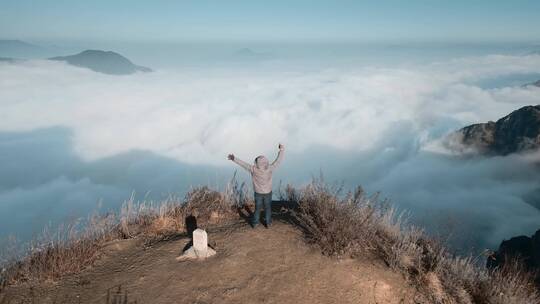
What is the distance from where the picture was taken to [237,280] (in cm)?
630

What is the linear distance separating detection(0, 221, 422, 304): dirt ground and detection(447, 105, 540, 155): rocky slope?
5064 inches

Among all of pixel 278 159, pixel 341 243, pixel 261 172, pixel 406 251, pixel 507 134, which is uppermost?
pixel 278 159

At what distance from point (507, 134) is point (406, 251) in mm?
138799

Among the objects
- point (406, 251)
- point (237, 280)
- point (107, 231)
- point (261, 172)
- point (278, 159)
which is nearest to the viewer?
point (237, 280)

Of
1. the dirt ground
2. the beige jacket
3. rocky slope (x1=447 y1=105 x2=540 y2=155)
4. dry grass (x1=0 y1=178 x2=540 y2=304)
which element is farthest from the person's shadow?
rocky slope (x1=447 y1=105 x2=540 y2=155)

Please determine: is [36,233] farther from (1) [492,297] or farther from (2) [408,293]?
(1) [492,297]

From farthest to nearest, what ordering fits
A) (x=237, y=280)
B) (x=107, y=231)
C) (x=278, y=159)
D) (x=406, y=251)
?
(x=107, y=231) → (x=278, y=159) → (x=406, y=251) → (x=237, y=280)

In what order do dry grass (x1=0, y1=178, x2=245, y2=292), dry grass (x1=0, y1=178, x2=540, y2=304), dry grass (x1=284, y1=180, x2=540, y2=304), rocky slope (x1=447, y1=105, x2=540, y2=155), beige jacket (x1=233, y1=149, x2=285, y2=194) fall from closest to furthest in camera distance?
dry grass (x1=284, y1=180, x2=540, y2=304)
dry grass (x1=0, y1=178, x2=540, y2=304)
dry grass (x1=0, y1=178, x2=245, y2=292)
beige jacket (x1=233, y1=149, x2=285, y2=194)
rocky slope (x1=447, y1=105, x2=540, y2=155)

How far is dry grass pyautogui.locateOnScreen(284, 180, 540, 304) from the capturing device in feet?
20.3

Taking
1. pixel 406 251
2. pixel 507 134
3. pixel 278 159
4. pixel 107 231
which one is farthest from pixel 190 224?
pixel 507 134

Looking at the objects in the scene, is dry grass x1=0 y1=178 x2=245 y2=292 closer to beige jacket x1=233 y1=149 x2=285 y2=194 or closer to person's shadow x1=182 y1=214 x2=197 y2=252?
person's shadow x1=182 y1=214 x2=197 y2=252

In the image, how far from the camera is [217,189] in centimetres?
1046

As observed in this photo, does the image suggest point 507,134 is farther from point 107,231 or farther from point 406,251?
point 107,231

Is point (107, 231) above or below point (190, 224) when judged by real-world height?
below
